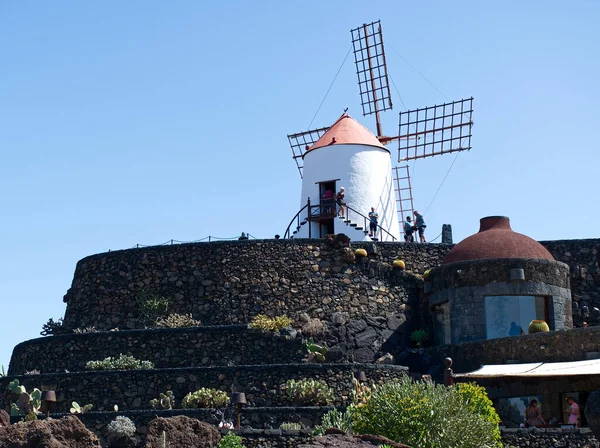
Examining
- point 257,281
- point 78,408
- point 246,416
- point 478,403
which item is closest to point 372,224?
point 257,281

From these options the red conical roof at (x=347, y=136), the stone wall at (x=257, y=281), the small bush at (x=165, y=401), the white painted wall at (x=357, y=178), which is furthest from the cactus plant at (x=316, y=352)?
the red conical roof at (x=347, y=136)

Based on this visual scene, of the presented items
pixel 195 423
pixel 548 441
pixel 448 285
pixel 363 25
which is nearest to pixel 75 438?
pixel 195 423

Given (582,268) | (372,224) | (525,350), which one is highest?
(372,224)

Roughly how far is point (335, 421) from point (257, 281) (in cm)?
996

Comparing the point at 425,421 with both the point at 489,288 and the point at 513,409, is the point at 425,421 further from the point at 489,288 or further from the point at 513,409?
the point at 489,288

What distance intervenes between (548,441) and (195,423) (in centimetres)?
699

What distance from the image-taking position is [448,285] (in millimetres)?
29281

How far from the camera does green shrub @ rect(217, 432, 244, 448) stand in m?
19.6

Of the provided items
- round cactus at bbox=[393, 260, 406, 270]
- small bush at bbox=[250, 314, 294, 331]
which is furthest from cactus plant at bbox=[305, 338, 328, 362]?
round cactus at bbox=[393, 260, 406, 270]

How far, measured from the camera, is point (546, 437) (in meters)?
21.2

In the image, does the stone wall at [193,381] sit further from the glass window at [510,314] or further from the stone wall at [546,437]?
the stone wall at [546,437]

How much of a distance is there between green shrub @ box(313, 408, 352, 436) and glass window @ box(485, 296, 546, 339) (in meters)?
6.85

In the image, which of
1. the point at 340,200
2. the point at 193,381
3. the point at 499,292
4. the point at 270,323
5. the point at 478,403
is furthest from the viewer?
the point at 340,200

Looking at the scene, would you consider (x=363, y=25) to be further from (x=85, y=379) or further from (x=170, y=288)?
(x=85, y=379)
